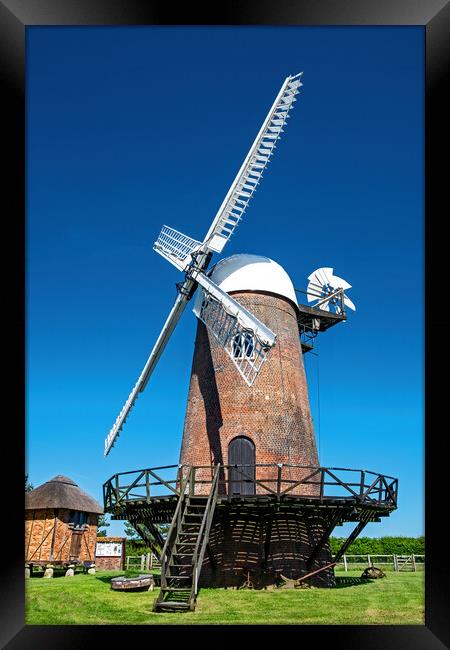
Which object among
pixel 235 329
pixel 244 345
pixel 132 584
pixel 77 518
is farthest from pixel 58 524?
pixel 244 345

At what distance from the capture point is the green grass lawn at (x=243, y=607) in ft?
31.2

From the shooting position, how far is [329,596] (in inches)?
465

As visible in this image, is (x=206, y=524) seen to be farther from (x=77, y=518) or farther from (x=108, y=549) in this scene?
(x=77, y=518)

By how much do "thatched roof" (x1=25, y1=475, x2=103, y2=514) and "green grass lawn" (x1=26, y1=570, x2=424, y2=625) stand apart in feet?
34.1

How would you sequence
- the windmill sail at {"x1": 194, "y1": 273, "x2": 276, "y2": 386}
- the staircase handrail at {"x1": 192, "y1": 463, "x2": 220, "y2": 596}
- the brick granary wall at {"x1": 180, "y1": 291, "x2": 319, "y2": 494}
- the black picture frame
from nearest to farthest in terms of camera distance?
the black picture frame → the staircase handrail at {"x1": 192, "y1": 463, "x2": 220, "y2": 596} → the windmill sail at {"x1": 194, "y1": 273, "x2": 276, "y2": 386} → the brick granary wall at {"x1": 180, "y1": 291, "x2": 319, "y2": 494}

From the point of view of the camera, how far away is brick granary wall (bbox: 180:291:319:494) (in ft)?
47.2

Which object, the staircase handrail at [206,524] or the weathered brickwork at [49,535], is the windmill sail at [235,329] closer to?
the staircase handrail at [206,524]

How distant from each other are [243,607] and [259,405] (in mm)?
4901

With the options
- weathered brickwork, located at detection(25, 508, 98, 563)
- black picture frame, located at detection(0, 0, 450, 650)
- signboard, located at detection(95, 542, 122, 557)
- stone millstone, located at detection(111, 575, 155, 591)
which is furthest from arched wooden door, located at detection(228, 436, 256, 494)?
weathered brickwork, located at detection(25, 508, 98, 563)

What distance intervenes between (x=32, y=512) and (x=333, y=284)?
14.0 m

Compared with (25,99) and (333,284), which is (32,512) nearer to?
(333,284)

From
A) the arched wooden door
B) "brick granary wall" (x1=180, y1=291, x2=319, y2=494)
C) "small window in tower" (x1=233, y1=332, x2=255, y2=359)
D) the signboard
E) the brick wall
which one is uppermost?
"small window in tower" (x1=233, y1=332, x2=255, y2=359)

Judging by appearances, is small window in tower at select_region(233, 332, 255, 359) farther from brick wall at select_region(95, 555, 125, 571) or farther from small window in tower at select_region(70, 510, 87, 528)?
small window in tower at select_region(70, 510, 87, 528)
